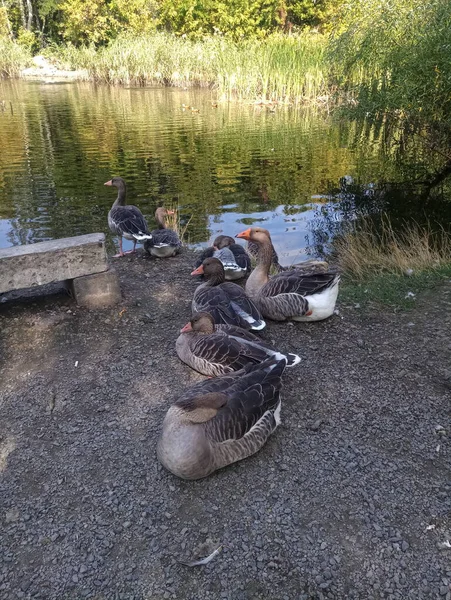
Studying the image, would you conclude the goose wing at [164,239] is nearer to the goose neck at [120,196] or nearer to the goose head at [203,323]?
the goose neck at [120,196]

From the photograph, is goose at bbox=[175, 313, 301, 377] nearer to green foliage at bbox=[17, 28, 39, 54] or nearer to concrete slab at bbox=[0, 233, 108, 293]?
concrete slab at bbox=[0, 233, 108, 293]

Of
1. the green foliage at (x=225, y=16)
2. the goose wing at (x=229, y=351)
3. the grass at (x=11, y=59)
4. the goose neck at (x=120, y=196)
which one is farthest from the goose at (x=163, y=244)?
the grass at (x=11, y=59)

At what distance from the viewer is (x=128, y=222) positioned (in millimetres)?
8586

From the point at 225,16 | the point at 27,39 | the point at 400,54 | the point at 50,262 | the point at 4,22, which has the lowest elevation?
the point at 50,262

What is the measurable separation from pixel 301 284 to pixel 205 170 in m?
11.7

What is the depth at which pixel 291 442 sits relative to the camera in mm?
4191

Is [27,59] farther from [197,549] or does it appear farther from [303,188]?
[197,549]

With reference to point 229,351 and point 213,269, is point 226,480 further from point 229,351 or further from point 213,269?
point 213,269

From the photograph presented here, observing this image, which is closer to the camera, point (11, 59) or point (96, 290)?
point (96, 290)

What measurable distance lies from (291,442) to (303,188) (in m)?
12.3

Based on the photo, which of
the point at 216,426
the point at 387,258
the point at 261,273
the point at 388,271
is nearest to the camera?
the point at 216,426

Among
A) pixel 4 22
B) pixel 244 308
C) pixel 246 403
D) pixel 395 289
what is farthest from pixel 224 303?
pixel 4 22

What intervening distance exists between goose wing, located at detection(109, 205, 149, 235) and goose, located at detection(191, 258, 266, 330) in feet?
8.17

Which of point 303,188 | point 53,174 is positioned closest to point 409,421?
point 303,188
